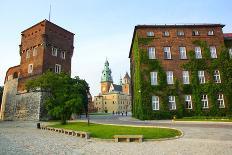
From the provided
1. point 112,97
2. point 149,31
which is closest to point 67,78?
point 149,31

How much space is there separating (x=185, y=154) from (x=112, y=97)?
121m

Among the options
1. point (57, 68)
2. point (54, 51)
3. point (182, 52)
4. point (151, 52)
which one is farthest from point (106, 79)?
point (182, 52)

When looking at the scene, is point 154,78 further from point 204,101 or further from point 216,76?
point 216,76

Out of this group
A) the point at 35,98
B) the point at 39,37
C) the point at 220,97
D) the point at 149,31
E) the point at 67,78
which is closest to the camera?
the point at 67,78

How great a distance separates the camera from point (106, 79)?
5517 inches

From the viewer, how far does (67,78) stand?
30.6 metres

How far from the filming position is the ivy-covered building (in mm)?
32375

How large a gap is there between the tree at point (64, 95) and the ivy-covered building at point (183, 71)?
936 centimetres

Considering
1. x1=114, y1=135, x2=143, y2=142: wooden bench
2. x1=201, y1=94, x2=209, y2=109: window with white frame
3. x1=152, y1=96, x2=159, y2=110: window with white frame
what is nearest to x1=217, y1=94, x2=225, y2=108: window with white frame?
x1=201, y1=94, x2=209, y2=109: window with white frame

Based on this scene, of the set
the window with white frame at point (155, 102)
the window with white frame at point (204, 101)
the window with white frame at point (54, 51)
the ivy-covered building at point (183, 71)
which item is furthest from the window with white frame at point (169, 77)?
the window with white frame at point (54, 51)

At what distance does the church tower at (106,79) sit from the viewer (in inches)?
5485

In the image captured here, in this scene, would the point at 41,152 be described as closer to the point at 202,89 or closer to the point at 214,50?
the point at 202,89

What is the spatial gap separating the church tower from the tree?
107 metres

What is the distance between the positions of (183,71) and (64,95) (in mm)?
18225
